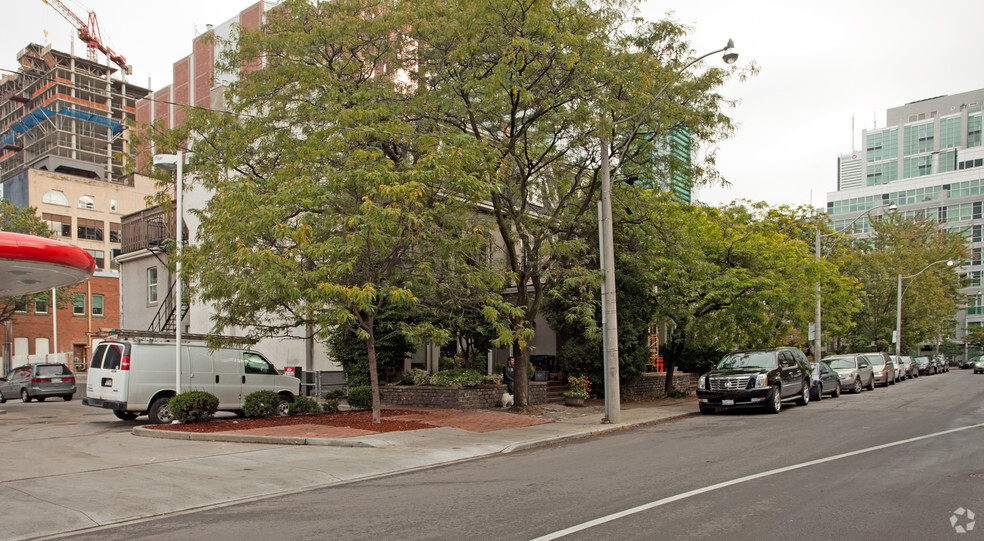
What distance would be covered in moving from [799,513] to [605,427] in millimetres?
9027

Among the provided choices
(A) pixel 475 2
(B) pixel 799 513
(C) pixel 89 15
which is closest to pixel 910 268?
(A) pixel 475 2

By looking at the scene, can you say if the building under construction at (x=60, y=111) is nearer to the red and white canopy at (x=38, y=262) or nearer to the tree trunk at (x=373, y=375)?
the red and white canopy at (x=38, y=262)

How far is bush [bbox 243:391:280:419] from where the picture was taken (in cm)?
1691

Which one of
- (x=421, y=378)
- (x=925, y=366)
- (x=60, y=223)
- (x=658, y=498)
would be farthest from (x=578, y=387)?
(x=60, y=223)

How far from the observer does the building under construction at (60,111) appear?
3851 inches

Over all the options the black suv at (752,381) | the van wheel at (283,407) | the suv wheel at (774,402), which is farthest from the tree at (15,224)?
the suv wheel at (774,402)

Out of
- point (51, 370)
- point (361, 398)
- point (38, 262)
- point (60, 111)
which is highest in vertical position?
point (60, 111)

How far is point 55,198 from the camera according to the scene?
63188 mm

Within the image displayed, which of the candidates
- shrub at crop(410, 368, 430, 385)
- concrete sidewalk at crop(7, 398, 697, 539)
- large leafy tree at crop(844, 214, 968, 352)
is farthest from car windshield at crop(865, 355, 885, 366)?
shrub at crop(410, 368, 430, 385)

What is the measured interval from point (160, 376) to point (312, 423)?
164 inches

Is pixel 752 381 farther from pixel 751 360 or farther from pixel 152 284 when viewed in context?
pixel 152 284

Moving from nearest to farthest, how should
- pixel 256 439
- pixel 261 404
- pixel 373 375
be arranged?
pixel 256 439, pixel 373 375, pixel 261 404

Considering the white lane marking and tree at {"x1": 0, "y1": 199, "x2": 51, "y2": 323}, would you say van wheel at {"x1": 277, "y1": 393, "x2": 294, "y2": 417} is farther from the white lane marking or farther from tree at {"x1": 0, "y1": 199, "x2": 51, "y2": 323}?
tree at {"x1": 0, "y1": 199, "x2": 51, "y2": 323}

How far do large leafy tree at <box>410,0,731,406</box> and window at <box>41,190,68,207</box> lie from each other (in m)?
58.2
